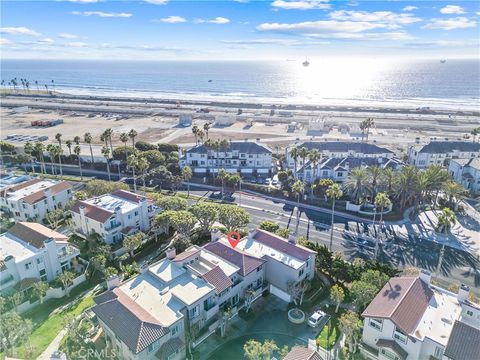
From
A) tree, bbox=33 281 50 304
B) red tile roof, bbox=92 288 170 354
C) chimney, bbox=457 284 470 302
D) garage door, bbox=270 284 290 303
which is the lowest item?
garage door, bbox=270 284 290 303

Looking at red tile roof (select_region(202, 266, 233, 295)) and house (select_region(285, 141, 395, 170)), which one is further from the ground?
house (select_region(285, 141, 395, 170))

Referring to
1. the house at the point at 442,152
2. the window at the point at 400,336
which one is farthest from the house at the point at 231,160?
the window at the point at 400,336

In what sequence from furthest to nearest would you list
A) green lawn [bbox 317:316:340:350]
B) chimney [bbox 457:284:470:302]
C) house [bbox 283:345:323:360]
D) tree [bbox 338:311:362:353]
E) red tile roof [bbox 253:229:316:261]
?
red tile roof [bbox 253:229:316:261] < green lawn [bbox 317:316:340:350] < chimney [bbox 457:284:470:302] < tree [bbox 338:311:362:353] < house [bbox 283:345:323:360]

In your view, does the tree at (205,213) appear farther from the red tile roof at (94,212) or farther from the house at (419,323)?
the house at (419,323)

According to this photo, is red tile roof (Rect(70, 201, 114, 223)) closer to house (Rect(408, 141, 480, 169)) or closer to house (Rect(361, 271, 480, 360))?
house (Rect(361, 271, 480, 360))

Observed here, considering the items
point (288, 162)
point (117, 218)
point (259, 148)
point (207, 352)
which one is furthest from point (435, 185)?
point (117, 218)

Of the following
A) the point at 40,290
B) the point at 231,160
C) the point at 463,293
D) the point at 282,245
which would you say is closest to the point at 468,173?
the point at 463,293

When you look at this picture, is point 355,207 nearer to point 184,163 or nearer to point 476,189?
point 476,189

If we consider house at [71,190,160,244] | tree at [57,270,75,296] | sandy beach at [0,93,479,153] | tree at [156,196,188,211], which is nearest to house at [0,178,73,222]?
house at [71,190,160,244]
